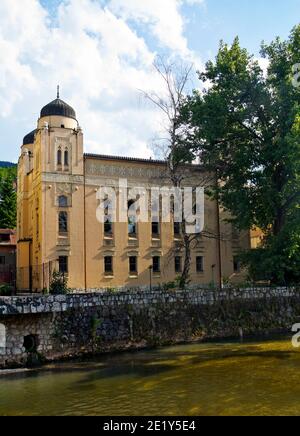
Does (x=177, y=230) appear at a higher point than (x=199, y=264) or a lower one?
higher

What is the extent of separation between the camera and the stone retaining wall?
15898 millimetres

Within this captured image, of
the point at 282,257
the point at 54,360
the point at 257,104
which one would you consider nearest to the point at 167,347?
the point at 54,360

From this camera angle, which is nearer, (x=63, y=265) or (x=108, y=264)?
(x=63, y=265)

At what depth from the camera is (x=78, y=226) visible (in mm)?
34719

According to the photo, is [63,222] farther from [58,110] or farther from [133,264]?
[58,110]

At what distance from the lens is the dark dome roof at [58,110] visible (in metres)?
36.0

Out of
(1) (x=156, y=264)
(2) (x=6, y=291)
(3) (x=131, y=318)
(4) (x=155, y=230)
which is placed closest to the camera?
(3) (x=131, y=318)

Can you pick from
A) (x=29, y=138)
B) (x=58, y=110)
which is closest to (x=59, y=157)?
(x=58, y=110)

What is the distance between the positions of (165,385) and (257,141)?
1725 centimetres

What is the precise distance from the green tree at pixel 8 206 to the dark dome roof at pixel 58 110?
64.7 ft

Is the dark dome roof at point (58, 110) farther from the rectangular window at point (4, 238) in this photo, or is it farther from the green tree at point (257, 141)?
the rectangular window at point (4, 238)
